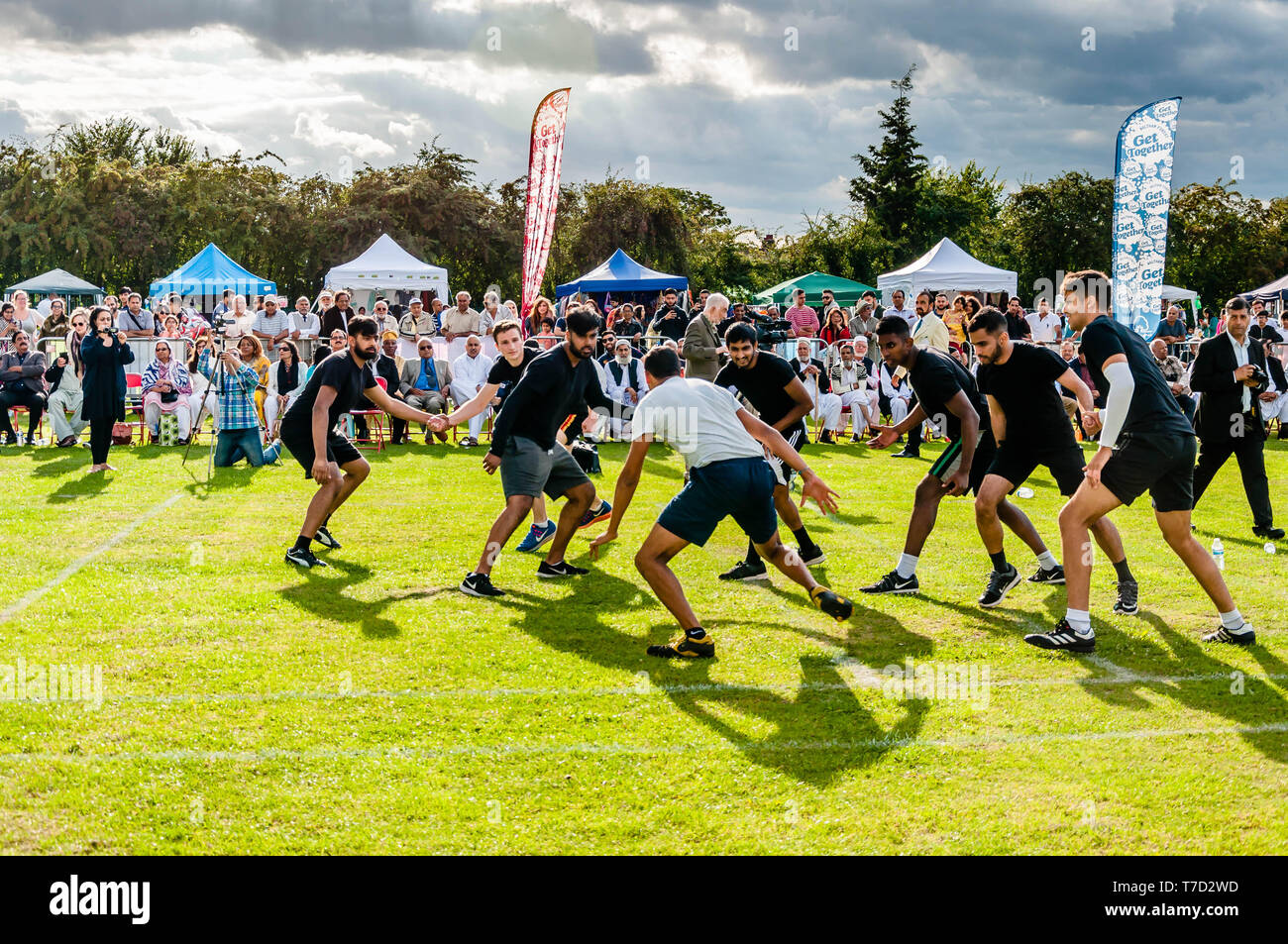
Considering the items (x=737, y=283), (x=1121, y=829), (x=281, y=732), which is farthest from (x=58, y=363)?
(x=737, y=283)

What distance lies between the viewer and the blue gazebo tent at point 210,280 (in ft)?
88.5

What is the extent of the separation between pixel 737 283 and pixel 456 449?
36.7m

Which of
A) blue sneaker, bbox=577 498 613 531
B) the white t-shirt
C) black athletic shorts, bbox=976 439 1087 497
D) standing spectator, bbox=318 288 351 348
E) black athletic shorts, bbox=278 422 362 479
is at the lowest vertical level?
blue sneaker, bbox=577 498 613 531

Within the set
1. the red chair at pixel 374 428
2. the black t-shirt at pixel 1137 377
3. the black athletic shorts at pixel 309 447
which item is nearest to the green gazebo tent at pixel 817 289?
the red chair at pixel 374 428

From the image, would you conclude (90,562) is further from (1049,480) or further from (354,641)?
(1049,480)

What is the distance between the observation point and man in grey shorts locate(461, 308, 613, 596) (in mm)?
7789

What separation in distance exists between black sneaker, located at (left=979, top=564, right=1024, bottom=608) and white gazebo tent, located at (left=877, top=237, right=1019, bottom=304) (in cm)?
2077

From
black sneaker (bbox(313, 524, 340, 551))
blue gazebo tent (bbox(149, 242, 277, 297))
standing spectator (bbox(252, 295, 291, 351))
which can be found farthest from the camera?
blue gazebo tent (bbox(149, 242, 277, 297))

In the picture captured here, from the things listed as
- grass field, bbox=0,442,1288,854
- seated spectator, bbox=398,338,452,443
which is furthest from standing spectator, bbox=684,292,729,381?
seated spectator, bbox=398,338,452,443

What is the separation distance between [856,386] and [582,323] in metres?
10.7

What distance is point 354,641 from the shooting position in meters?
6.50

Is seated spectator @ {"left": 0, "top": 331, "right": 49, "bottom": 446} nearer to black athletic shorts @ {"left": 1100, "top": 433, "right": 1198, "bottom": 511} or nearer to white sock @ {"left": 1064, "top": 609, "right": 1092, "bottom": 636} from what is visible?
white sock @ {"left": 1064, "top": 609, "right": 1092, "bottom": 636}

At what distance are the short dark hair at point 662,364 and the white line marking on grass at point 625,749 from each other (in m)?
2.28

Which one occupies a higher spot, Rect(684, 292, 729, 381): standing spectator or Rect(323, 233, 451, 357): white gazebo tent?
Rect(323, 233, 451, 357): white gazebo tent
